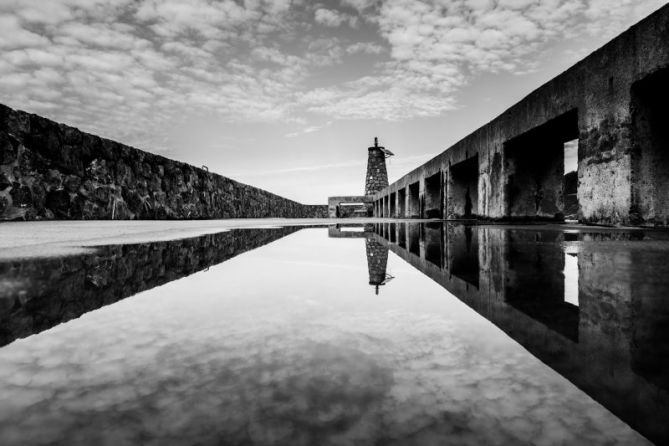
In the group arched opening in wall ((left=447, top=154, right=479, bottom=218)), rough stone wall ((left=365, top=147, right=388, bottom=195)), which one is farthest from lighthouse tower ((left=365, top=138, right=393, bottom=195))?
arched opening in wall ((left=447, top=154, right=479, bottom=218))

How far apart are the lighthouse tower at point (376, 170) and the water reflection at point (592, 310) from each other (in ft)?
109

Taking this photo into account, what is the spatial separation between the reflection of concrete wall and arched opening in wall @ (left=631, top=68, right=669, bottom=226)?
5.39 ft

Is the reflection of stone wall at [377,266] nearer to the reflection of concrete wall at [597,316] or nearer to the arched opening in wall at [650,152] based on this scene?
the reflection of concrete wall at [597,316]

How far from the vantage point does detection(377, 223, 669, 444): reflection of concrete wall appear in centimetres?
58

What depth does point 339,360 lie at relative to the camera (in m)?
0.74

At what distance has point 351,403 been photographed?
562mm

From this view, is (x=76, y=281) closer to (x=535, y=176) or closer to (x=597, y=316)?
(x=597, y=316)

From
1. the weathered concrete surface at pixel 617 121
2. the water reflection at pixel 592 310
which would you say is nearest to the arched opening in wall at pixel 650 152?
the weathered concrete surface at pixel 617 121

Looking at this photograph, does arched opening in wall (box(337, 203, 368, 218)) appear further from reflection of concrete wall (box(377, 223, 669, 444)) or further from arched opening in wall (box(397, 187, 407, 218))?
reflection of concrete wall (box(377, 223, 669, 444))

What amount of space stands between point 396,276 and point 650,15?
3.30 meters

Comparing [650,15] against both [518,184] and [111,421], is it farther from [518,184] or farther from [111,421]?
[111,421]

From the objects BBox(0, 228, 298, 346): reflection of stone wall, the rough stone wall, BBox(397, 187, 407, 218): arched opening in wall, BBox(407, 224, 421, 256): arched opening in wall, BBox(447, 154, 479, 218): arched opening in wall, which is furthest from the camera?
the rough stone wall

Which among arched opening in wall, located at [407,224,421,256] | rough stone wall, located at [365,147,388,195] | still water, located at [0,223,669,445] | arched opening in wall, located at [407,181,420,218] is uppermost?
rough stone wall, located at [365,147,388,195]

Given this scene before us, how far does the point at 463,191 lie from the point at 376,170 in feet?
88.1
